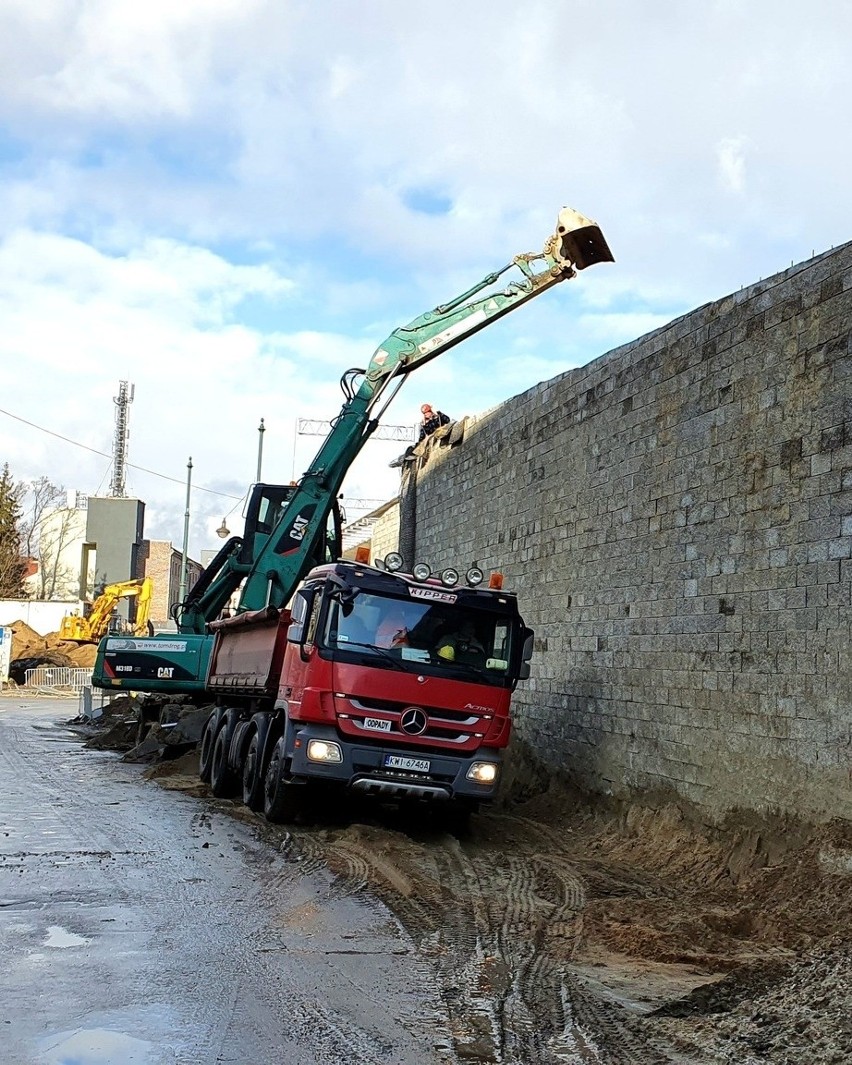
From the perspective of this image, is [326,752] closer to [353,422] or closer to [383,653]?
[383,653]

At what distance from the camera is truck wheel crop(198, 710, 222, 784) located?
16062 mm

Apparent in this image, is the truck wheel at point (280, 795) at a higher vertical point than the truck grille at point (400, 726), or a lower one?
lower

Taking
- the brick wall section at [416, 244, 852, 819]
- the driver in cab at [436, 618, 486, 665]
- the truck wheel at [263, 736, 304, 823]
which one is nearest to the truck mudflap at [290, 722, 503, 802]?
the truck wheel at [263, 736, 304, 823]

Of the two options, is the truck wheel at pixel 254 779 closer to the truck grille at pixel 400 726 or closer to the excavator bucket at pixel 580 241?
the truck grille at pixel 400 726

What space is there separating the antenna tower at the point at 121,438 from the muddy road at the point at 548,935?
64509 mm

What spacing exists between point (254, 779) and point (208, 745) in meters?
3.41

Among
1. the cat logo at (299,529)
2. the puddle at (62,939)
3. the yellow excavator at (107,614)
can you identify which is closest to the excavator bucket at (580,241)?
the cat logo at (299,529)

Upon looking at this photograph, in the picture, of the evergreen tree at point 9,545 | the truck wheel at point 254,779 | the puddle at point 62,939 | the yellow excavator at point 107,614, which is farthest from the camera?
the evergreen tree at point 9,545

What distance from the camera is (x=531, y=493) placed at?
660 inches

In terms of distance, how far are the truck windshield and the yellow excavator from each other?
94.8ft

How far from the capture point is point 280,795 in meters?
12.1

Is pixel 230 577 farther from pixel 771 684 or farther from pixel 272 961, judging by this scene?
pixel 272 961

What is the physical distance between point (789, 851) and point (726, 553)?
112 inches

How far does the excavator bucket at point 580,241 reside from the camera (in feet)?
53.2
